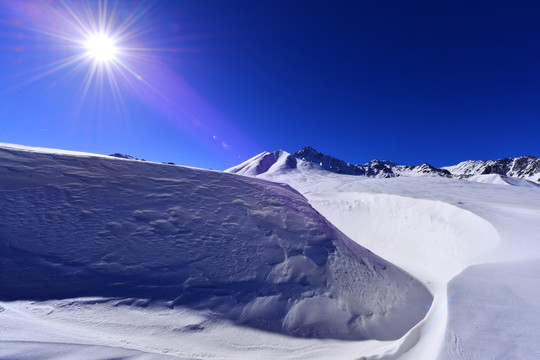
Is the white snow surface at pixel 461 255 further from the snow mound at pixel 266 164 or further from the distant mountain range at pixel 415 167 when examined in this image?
the distant mountain range at pixel 415 167

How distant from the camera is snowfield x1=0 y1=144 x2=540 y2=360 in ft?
7.63

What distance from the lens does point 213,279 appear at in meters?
3.56

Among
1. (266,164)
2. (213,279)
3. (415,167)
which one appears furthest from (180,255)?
(415,167)

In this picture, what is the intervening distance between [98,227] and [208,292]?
8.37 feet

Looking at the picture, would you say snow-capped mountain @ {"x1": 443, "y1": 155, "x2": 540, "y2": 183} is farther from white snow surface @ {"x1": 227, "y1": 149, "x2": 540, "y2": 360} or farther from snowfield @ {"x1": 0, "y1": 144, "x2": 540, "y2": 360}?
snowfield @ {"x1": 0, "y1": 144, "x2": 540, "y2": 360}

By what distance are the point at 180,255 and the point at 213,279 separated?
814 mm

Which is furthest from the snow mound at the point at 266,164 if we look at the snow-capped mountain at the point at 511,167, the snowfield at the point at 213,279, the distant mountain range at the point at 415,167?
the snow-capped mountain at the point at 511,167

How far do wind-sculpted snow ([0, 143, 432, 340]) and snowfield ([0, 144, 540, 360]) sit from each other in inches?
0.9

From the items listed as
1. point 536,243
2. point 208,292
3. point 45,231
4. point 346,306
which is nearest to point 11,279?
point 45,231

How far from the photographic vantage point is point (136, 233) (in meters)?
3.99

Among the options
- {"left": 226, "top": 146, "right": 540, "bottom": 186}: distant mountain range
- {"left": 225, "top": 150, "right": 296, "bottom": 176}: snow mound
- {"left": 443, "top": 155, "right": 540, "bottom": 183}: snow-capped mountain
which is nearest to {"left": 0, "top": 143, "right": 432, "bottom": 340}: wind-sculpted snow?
{"left": 225, "top": 150, "right": 296, "bottom": 176}: snow mound

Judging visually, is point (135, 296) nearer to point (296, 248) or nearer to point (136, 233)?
point (136, 233)

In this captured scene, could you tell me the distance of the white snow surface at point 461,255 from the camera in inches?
90.7

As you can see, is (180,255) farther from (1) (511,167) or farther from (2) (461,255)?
(1) (511,167)
